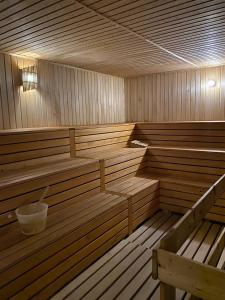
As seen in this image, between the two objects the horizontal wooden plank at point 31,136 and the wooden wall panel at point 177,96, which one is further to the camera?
the wooden wall panel at point 177,96

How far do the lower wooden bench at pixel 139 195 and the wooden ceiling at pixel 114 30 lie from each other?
2.23 meters

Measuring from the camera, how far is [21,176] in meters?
2.76

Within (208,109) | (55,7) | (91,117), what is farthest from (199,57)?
(55,7)

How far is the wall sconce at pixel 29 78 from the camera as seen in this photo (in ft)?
14.1

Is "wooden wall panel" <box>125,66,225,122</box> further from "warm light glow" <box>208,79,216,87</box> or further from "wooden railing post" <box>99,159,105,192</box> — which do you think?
"wooden railing post" <box>99,159,105,192</box>

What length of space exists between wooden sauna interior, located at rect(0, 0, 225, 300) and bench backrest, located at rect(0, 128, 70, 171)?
0.05ft

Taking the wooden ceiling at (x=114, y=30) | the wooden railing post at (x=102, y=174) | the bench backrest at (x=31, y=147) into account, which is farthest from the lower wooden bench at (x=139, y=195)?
the wooden ceiling at (x=114, y=30)

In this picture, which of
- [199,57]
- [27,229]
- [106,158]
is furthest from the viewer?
[199,57]

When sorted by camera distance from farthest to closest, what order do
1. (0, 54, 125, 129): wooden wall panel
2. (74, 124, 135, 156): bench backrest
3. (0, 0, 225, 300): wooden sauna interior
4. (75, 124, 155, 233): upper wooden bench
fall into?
(0, 54, 125, 129): wooden wall panel → (74, 124, 135, 156): bench backrest → (75, 124, 155, 233): upper wooden bench → (0, 0, 225, 300): wooden sauna interior

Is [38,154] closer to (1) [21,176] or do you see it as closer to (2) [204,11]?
(1) [21,176]

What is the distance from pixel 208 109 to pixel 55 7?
441cm

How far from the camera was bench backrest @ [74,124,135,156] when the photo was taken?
4.09 metres

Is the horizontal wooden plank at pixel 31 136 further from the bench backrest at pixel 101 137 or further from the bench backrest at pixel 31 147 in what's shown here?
the bench backrest at pixel 101 137

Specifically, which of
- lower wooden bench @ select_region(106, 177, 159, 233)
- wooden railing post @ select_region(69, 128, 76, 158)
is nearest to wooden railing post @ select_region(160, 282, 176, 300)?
lower wooden bench @ select_region(106, 177, 159, 233)
